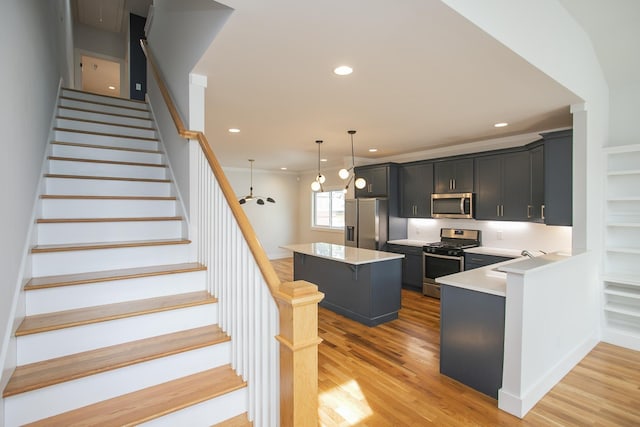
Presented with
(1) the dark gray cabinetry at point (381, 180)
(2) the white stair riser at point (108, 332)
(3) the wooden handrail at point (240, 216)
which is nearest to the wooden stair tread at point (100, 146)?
(3) the wooden handrail at point (240, 216)

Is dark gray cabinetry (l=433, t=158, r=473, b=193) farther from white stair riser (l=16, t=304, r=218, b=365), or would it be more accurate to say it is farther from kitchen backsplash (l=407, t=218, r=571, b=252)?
white stair riser (l=16, t=304, r=218, b=365)

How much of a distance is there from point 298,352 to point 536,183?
443 centimetres

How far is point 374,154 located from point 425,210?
1530 mm

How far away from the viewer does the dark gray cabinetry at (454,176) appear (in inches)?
207

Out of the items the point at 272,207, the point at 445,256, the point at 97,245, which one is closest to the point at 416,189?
the point at 445,256

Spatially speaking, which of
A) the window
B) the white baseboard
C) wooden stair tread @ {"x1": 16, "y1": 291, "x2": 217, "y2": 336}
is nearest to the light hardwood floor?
the white baseboard

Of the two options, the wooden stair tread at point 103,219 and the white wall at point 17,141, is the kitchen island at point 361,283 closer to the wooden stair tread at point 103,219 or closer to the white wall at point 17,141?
the wooden stair tread at point 103,219

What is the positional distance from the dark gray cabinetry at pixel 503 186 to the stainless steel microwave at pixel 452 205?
5.4 inches

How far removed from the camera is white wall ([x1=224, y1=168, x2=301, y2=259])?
29.5ft

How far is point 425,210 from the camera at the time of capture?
592 centimetres

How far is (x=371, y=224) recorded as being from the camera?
6.05 meters

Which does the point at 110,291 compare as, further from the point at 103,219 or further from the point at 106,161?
the point at 106,161

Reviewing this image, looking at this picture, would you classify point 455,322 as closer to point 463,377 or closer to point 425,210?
point 463,377

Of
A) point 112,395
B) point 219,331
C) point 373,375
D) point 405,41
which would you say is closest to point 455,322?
point 373,375
